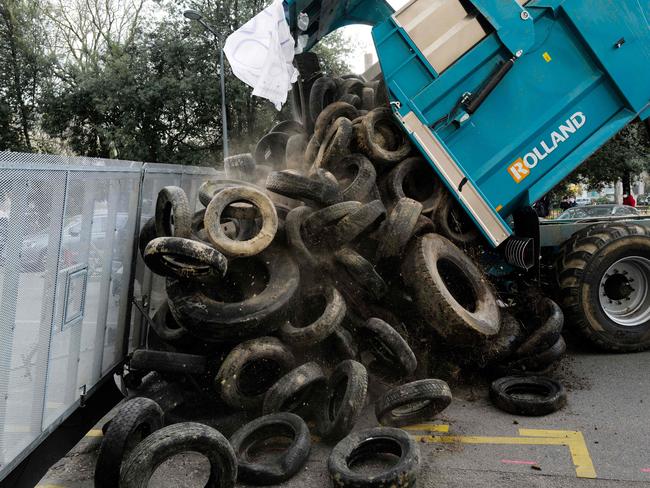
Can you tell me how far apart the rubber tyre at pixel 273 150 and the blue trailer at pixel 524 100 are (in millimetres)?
2369

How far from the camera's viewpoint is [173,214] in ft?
15.3

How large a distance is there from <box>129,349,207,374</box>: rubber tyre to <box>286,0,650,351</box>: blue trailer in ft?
9.74

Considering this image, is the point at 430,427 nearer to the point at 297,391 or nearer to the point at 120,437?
the point at 297,391

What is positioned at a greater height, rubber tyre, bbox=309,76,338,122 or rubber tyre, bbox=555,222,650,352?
rubber tyre, bbox=309,76,338,122

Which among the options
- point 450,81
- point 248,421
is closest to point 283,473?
point 248,421

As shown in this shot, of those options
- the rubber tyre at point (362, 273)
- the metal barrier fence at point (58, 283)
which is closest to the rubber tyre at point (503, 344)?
the rubber tyre at point (362, 273)

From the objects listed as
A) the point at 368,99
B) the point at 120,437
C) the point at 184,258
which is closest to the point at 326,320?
the point at 184,258

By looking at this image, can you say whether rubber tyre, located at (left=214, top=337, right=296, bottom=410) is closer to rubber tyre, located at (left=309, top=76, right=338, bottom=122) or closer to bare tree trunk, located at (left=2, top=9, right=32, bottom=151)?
rubber tyre, located at (left=309, top=76, right=338, bottom=122)

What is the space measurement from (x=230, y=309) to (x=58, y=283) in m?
1.30

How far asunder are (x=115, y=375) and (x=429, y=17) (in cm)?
461

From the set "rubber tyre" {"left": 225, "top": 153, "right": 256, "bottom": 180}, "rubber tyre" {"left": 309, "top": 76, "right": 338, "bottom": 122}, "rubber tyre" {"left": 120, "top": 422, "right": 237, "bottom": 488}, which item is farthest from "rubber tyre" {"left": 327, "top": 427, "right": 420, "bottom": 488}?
"rubber tyre" {"left": 309, "top": 76, "right": 338, "bottom": 122}

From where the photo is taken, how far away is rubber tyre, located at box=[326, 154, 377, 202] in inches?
219

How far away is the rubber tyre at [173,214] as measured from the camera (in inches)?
182

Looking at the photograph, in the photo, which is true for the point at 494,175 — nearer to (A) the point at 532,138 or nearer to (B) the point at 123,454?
(A) the point at 532,138
